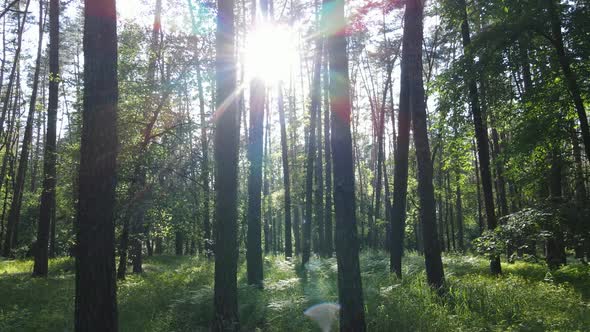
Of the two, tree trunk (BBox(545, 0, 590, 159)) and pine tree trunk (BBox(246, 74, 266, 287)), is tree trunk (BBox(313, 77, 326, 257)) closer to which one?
pine tree trunk (BBox(246, 74, 266, 287))

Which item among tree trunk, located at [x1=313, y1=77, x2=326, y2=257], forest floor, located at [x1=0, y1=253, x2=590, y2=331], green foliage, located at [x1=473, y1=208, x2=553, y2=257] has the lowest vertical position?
forest floor, located at [x1=0, y1=253, x2=590, y2=331]

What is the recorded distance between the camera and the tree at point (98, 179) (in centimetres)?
461

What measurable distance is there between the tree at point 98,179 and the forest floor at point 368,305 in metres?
3.44

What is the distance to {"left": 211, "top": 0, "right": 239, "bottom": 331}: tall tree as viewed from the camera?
702 cm

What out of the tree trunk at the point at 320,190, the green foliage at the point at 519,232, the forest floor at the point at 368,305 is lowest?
the forest floor at the point at 368,305

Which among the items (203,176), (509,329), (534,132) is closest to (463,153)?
(534,132)

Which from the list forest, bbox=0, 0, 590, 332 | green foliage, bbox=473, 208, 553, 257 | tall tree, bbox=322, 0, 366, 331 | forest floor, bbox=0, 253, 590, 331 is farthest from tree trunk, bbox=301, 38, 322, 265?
tall tree, bbox=322, 0, 366, 331

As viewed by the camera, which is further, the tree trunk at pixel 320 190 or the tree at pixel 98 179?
the tree trunk at pixel 320 190

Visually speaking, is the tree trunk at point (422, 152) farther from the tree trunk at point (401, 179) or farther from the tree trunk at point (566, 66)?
the tree trunk at point (566, 66)

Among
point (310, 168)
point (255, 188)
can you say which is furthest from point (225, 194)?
point (310, 168)

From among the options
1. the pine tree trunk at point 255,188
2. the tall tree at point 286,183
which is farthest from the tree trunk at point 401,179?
the tall tree at point 286,183

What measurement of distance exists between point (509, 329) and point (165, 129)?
10.5 m

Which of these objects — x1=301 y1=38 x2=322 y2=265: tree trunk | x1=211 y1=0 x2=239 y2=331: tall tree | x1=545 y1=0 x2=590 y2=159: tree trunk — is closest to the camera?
x1=211 y1=0 x2=239 y2=331: tall tree

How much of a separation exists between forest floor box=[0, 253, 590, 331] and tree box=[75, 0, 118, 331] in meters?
3.44
